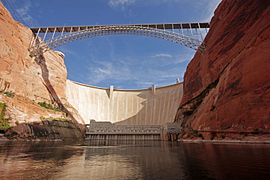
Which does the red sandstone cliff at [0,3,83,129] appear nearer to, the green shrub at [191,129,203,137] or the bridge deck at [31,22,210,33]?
the bridge deck at [31,22,210,33]

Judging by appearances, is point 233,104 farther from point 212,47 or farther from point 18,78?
point 18,78

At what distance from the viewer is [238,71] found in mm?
25172

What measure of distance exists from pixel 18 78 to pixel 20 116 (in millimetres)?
11934

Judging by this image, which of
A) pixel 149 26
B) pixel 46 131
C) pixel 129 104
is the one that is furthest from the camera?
pixel 129 104

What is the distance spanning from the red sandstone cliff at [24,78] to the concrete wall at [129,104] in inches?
610

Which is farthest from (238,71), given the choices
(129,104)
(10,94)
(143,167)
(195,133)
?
(129,104)

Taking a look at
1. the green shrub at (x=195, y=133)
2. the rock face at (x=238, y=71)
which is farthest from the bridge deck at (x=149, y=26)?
the green shrub at (x=195, y=133)

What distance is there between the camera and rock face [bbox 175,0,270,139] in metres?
21.3

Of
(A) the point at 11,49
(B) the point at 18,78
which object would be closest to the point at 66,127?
(B) the point at 18,78

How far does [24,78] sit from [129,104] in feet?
155

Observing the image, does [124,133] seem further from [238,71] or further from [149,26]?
[238,71]

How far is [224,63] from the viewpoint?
106 feet

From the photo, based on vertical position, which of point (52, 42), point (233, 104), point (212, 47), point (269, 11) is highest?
point (52, 42)

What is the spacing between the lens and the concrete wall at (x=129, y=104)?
7593 cm
